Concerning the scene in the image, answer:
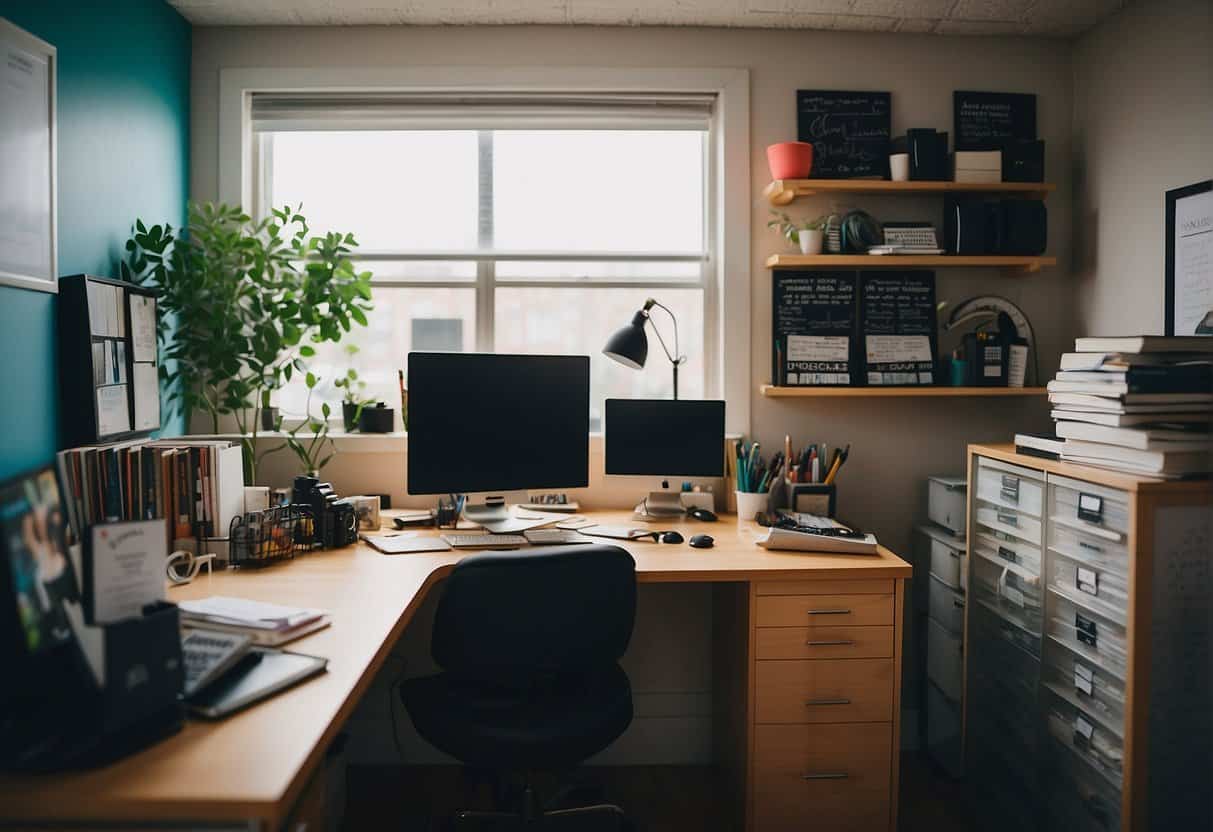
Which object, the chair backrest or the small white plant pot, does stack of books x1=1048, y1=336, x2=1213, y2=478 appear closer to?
the small white plant pot

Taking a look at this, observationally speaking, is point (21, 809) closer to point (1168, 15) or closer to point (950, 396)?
point (950, 396)

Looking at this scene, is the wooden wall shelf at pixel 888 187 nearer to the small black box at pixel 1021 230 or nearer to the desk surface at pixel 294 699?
the small black box at pixel 1021 230

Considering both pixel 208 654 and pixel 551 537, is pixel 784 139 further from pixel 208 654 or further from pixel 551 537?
pixel 208 654

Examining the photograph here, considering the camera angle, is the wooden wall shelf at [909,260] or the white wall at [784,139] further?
the white wall at [784,139]

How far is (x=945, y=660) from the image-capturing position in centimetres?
265

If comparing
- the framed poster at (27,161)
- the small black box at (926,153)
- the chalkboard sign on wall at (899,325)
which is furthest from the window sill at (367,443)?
the small black box at (926,153)

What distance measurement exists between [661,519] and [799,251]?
3.60 ft

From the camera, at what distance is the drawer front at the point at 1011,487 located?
2184mm

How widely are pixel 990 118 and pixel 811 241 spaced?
0.85 metres

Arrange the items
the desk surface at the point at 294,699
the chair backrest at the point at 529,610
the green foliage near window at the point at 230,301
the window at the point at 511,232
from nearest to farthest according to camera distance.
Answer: the desk surface at the point at 294,699, the chair backrest at the point at 529,610, the green foliage near window at the point at 230,301, the window at the point at 511,232

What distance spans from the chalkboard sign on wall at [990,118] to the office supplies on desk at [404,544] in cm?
229

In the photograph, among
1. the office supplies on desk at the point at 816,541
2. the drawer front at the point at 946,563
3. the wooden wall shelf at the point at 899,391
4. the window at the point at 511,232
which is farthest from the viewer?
the window at the point at 511,232

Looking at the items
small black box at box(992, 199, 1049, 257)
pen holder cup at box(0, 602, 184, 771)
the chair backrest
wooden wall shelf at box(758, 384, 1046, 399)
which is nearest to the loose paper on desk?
pen holder cup at box(0, 602, 184, 771)

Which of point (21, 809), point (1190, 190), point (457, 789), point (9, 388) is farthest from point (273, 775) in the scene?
point (1190, 190)
